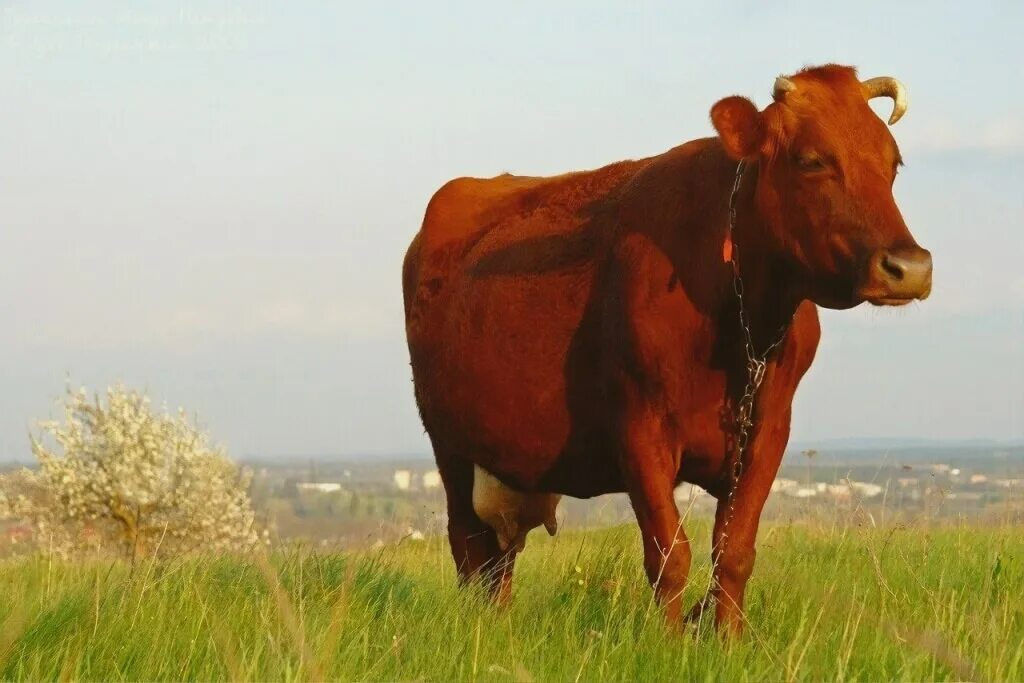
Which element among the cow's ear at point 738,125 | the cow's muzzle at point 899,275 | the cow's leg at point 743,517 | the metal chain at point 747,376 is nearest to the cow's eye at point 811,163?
the cow's ear at point 738,125

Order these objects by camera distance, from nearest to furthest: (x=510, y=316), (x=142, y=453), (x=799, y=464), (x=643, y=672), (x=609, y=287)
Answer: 1. (x=643, y=672)
2. (x=609, y=287)
3. (x=510, y=316)
4. (x=799, y=464)
5. (x=142, y=453)

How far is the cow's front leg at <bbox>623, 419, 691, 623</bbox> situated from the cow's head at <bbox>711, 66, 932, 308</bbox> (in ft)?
3.46

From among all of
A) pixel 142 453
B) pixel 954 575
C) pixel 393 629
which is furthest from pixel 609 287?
pixel 142 453

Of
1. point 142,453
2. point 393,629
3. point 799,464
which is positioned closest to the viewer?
→ point 393,629

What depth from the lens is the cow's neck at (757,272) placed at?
243 inches

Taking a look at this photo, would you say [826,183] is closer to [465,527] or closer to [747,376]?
[747,376]

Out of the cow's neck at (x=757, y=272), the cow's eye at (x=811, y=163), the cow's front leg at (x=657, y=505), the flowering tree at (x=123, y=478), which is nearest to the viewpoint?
the cow's eye at (x=811, y=163)

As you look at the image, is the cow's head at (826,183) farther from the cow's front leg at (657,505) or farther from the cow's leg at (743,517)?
the cow's front leg at (657,505)

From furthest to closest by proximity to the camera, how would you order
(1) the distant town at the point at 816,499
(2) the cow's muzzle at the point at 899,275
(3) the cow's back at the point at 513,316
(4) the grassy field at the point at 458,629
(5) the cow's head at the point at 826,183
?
(1) the distant town at the point at 816,499
(3) the cow's back at the point at 513,316
(5) the cow's head at the point at 826,183
(2) the cow's muzzle at the point at 899,275
(4) the grassy field at the point at 458,629

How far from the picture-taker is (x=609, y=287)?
684cm

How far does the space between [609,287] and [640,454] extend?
0.92 metres

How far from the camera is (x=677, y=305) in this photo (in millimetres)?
6445

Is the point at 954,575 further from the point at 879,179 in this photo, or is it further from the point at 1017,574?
the point at 879,179

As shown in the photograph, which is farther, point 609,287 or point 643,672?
point 609,287
